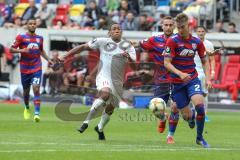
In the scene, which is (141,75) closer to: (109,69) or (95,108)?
(109,69)

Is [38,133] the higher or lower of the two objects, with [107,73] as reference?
lower

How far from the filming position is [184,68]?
15.8 metres

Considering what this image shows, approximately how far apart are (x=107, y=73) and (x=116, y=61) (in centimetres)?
35

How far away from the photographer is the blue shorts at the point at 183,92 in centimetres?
1569

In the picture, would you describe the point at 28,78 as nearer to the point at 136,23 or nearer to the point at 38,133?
the point at 38,133

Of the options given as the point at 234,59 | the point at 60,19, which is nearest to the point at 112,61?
the point at 234,59

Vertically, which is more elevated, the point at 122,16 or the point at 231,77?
the point at 122,16

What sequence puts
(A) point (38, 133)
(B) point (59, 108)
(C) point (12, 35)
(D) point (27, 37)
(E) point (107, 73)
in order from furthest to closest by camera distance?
(C) point (12, 35)
(B) point (59, 108)
(D) point (27, 37)
(A) point (38, 133)
(E) point (107, 73)

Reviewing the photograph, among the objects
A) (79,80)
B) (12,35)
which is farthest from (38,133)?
(12,35)

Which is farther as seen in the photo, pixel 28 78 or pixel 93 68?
pixel 93 68

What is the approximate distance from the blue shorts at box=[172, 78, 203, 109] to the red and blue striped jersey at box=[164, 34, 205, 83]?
0.34 ft

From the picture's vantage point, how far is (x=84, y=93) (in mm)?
33062

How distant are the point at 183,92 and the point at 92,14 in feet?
69.1

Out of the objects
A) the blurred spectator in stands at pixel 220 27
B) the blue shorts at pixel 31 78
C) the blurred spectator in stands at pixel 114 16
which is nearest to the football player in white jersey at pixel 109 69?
the blue shorts at pixel 31 78
